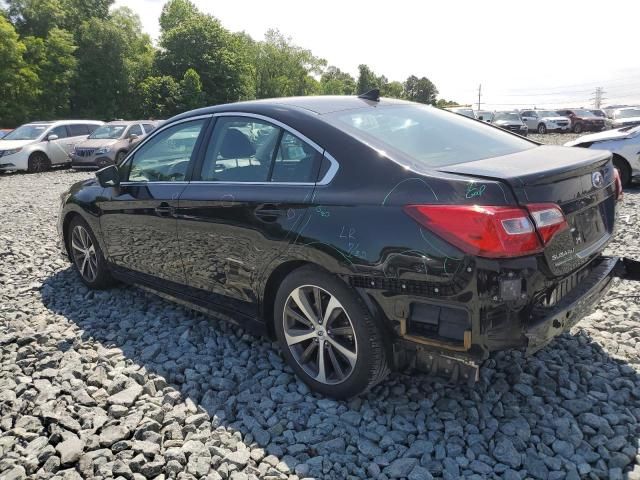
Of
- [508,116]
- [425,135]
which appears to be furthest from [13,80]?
[425,135]

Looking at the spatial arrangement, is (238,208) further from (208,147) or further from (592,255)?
(592,255)

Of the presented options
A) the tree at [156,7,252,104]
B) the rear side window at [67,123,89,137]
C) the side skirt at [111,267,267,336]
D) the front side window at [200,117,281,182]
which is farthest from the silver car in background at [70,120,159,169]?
the tree at [156,7,252,104]

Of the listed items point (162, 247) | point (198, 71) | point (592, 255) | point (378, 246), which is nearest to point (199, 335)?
point (162, 247)

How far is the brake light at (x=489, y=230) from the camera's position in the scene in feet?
7.59

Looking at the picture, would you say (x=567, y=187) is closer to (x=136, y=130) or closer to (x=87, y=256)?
(x=87, y=256)

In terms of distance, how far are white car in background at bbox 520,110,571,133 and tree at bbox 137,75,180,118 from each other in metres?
29.4

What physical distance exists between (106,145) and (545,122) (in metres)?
29.1

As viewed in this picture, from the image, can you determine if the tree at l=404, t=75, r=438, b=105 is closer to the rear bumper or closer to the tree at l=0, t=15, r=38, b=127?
the tree at l=0, t=15, r=38, b=127

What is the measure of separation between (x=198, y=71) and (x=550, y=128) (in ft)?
110

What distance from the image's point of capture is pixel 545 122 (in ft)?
117

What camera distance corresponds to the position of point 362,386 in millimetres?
2871

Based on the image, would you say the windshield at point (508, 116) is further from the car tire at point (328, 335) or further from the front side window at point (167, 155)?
the car tire at point (328, 335)

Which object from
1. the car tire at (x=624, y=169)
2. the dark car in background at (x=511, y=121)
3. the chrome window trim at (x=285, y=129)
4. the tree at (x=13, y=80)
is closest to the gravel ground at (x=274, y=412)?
the chrome window trim at (x=285, y=129)

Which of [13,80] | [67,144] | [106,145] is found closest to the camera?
[106,145]
